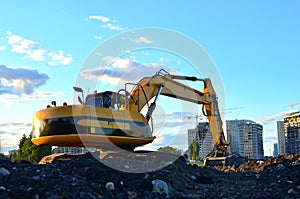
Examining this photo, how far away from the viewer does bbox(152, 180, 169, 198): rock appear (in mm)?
11203

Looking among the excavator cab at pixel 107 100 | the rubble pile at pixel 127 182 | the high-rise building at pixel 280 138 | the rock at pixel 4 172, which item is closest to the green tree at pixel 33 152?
A: the excavator cab at pixel 107 100

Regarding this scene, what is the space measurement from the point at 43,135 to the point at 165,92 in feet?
24.0

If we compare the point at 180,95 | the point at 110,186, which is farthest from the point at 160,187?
the point at 180,95

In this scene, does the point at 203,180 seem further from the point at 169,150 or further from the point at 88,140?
the point at 88,140

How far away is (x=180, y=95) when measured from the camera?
21.3 metres

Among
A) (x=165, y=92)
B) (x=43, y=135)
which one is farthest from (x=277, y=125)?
(x=43, y=135)

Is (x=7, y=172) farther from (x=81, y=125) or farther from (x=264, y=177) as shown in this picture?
(x=264, y=177)

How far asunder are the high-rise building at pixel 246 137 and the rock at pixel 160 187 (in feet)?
226

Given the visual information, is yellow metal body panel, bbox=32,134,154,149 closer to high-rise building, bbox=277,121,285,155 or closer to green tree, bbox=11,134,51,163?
green tree, bbox=11,134,51,163

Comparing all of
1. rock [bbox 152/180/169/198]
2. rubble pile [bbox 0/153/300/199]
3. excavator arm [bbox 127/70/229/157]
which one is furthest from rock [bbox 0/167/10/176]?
excavator arm [bbox 127/70/229/157]

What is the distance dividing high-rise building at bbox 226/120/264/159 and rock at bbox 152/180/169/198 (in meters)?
68.8

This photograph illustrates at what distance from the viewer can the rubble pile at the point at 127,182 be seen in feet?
29.8

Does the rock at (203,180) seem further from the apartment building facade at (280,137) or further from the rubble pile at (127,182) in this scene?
the apartment building facade at (280,137)

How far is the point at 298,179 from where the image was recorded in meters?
13.7
